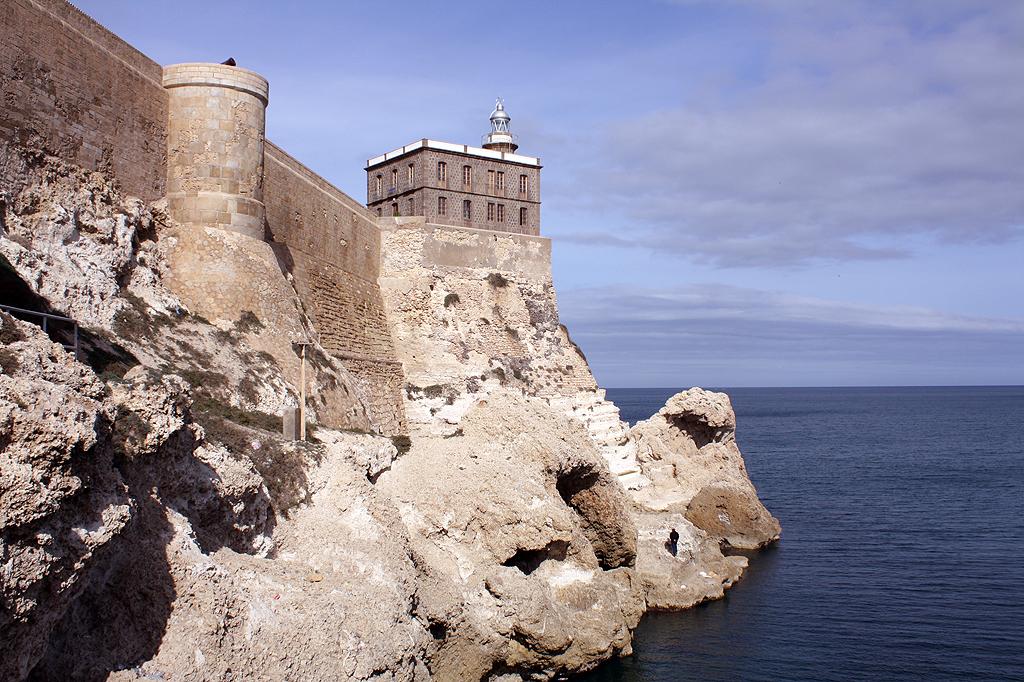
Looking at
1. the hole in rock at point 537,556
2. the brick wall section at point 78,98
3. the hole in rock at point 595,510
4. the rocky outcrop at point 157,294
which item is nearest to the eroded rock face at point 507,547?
the hole in rock at point 537,556

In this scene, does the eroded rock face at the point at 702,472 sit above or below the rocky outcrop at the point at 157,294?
below

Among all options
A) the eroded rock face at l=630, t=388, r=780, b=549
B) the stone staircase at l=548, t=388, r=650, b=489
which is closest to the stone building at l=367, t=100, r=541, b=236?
the stone staircase at l=548, t=388, r=650, b=489

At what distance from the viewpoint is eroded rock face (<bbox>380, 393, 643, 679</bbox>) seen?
16.9m

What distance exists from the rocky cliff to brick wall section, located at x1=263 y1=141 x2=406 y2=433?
1.24 m

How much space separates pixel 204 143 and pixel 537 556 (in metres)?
12.1

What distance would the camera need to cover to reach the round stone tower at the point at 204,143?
20844 millimetres

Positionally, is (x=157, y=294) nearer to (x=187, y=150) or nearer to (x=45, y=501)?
(x=187, y=150)

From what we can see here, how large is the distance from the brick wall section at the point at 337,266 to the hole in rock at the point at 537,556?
10045 mm

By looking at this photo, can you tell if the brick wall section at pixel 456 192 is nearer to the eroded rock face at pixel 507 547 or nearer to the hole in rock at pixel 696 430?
the hole in rock at pixel 696 430

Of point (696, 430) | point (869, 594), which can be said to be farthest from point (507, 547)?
point (696, 430)

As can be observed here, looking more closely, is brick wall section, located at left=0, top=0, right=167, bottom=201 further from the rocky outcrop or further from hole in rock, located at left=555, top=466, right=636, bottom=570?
hole in rock, located at left=555, top=466, right=636, bottom=570

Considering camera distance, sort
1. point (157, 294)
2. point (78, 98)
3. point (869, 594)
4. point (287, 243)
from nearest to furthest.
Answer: point (78, 98) → point (157, 294) → point (287, 243) → point (869, 594)

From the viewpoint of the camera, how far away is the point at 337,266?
28.8 meters

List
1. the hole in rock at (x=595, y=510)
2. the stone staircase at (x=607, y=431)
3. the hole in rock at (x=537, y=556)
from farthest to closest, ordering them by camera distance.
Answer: the stone staircase at (x=607, y=431) < the hole in rock at (x=595, y=510) < the hole in rock at (x=537, y=556)
